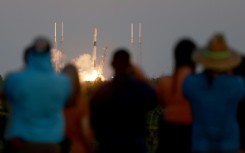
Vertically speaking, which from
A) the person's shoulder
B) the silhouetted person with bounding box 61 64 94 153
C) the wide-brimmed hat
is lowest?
the silhouetted person with bounding box 61 64 94 153

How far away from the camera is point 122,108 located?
12344 millimetres

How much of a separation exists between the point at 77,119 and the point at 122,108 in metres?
0.92

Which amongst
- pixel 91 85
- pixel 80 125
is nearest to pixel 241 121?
pixel 80 125

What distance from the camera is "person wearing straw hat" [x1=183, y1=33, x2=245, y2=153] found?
463 inches

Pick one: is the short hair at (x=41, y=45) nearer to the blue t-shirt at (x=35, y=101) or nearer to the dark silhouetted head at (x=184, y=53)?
the blue t-shirt at (x=35, y=101)

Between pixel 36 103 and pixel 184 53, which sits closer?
pixel 36 103

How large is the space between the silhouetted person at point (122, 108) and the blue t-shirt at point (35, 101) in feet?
2.52

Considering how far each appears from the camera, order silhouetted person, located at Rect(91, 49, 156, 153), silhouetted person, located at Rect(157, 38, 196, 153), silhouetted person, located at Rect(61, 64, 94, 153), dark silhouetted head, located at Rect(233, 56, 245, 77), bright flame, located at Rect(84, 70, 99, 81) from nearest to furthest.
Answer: silhouetted person, located at Rect(91, 49, 156, 153), silhouetted person, located at Rect(157, 38, 196, 153), silhouetted person, located at Rect(61, 64, 94, 153), dark silhouetted head, located at Rect(233, 56, 245, 77), bright flame, located at Rect(84, 70, 99, 81)

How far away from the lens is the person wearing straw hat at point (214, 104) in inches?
463

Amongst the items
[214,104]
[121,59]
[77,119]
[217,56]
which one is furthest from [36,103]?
[217,56]

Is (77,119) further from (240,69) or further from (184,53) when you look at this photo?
(240,69)

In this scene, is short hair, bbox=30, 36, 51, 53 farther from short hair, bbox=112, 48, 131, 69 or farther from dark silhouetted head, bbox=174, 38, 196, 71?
dark silhouetted head, bbox=174, 38, 196, 71

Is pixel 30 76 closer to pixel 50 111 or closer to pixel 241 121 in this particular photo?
pixel 50 111

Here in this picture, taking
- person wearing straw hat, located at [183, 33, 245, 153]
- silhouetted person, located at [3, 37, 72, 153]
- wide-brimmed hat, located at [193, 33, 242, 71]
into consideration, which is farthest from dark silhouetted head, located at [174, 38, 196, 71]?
silhouetted person, located at [3, 37, 72, 153]
